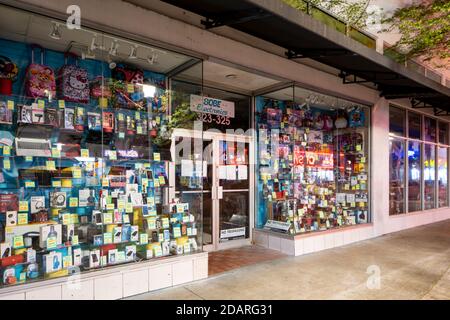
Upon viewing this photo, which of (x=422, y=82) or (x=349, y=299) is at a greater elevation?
(x=422, y=82)

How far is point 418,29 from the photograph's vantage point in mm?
7914

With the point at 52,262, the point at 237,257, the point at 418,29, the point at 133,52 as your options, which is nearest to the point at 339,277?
the point at 237,257

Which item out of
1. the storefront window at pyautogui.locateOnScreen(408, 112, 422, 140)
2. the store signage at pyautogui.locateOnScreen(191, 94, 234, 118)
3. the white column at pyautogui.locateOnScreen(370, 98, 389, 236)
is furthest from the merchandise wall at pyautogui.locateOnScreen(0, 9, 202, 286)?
the storefront window at pyautogui.locateOnScreen(408, 112, 422, 140)

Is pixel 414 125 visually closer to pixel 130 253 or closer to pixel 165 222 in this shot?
pixel 165 222

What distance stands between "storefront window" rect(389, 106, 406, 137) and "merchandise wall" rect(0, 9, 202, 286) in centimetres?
601

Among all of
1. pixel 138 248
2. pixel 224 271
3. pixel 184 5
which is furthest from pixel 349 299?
pixel 184 5

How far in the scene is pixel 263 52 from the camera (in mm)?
5199

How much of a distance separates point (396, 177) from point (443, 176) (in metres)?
3.60

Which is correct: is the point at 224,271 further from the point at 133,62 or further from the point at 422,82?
the point at 422,82

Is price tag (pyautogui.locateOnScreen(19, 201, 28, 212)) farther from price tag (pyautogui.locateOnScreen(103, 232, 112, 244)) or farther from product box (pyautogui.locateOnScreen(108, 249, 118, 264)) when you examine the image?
product box (pyautogui.locateOnScreen(108, 249, 118, 264))

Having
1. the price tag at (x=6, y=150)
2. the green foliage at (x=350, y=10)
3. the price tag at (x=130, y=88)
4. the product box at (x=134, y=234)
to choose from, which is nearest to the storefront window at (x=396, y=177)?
the green foliage at (x=350, y=10)

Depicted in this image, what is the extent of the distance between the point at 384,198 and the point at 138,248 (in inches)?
238

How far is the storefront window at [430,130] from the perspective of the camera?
9.54 meters

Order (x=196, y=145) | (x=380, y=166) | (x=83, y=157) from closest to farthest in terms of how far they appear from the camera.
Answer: (x=83, y=157), (x=196, y=145), (x=380, y=166)
